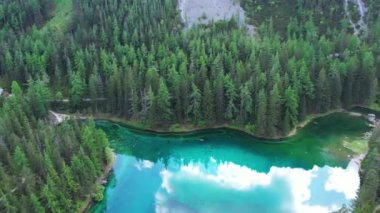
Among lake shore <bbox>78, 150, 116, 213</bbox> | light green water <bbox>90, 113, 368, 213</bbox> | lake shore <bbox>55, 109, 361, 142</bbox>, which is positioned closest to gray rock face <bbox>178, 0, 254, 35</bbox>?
lake shore <bbox>55, 109, 361, 142</bbox>

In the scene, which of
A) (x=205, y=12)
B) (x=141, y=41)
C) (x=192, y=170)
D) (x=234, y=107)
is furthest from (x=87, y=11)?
(x=192, y=170)

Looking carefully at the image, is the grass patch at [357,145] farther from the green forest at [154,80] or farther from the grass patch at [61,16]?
the grass patch at [61,16]

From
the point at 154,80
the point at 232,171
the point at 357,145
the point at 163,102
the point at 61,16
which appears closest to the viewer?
the point at 232,171

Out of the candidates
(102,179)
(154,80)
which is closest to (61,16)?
(154,80)

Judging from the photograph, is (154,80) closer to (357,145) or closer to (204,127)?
(204,127)

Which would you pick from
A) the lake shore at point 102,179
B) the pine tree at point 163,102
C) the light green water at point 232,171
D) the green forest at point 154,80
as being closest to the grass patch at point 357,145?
the light green water at point 232,171

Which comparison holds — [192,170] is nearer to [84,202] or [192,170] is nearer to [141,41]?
[84,202]

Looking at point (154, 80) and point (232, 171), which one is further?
point (154, 80)
